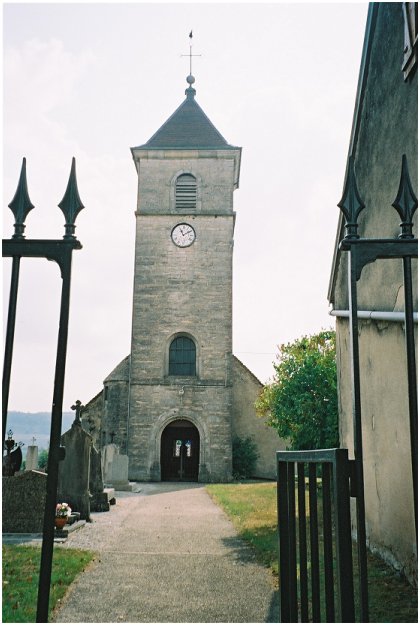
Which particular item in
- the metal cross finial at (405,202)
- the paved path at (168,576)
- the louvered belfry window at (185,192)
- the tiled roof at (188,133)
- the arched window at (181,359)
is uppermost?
the tiled roof at (188,133)

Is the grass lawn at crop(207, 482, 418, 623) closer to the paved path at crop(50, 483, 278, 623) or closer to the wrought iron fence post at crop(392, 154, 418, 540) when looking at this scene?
the paved path at crop(50, 483, 278, 623)

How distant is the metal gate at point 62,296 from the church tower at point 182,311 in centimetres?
2241

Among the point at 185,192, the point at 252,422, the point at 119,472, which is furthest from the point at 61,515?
the point at 185,192

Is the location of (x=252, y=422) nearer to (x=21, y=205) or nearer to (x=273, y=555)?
(x=273, y=555)

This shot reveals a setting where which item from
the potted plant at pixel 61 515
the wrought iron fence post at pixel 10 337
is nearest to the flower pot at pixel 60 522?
the potted plant at pixel 61 515

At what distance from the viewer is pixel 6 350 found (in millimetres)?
2982

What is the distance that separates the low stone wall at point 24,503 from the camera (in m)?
9.89

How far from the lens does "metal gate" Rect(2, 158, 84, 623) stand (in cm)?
289

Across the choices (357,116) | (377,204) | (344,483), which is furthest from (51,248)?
(357,116)

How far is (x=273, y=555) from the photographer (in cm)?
791

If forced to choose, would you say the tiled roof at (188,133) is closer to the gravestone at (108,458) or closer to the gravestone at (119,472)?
the gravestone at (108,458)

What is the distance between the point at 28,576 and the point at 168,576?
1.70 m

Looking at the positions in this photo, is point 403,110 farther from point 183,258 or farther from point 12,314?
point 183,258

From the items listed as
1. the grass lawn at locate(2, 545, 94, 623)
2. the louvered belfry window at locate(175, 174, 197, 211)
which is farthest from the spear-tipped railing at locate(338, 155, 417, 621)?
the louvered belfry window at locate(175, 174, 197, 211)
